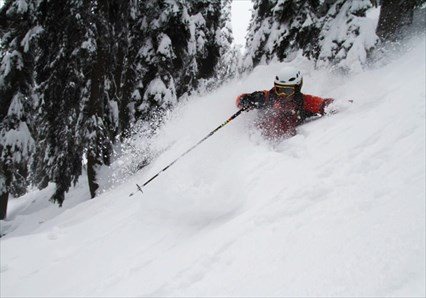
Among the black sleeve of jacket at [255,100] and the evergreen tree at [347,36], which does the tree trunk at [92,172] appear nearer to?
the black sleeve of jacket at [255,100]

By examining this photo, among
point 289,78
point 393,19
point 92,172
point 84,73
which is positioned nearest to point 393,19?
point 393,19

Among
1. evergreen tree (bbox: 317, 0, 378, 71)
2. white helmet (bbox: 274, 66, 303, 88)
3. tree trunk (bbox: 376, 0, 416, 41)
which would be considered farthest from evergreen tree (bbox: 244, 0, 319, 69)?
white helmet (bbox: 274, 66, 303, 88)

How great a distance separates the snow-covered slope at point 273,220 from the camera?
3.18 m

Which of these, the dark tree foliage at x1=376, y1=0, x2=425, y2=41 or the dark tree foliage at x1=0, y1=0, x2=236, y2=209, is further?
the dark tree foliage at x1=0, y1=0, x2=236, y2=209

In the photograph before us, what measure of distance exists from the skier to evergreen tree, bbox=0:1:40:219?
29.5ft

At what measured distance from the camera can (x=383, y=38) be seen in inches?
309

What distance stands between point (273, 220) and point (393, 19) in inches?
238

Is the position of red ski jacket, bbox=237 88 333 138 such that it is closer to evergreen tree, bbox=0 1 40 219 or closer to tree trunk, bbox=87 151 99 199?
tree trunk, bbox=87 151 99 199

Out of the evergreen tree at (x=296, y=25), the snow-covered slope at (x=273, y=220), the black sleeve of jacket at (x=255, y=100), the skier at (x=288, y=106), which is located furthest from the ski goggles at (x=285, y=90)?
the evergreen tree at (x=296, y=25)

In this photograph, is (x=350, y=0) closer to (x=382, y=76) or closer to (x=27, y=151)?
(x=382, y=76)

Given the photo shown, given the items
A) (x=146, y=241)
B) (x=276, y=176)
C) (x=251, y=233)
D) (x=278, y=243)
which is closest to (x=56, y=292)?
(x=146, y=241)

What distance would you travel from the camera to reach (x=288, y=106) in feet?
21.6

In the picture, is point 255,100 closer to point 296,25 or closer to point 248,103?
point 248,103

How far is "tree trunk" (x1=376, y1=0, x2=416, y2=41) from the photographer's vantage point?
738cm
